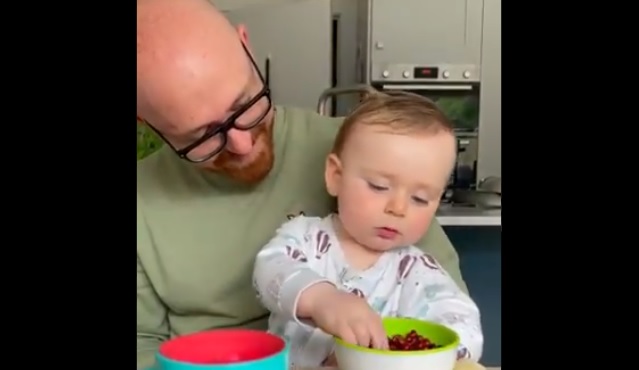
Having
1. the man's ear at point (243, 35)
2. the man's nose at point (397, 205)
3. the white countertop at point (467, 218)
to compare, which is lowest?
the white countertop at point (467, 218)

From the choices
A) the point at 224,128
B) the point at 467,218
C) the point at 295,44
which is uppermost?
the point at 295,44

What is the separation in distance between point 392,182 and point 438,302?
18 cm

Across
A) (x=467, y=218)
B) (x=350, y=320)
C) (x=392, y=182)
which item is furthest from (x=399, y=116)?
(x=467, y=218)

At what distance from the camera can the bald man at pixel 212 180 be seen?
1.17m

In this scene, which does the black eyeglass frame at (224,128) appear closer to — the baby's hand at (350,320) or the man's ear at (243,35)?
the man's ear at (243,35)

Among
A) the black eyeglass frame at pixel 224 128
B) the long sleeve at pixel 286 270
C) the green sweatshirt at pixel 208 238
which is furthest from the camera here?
the green sweatshirt at pixel 208 238

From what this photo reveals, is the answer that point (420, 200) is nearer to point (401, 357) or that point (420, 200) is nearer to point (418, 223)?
point (418, 223)

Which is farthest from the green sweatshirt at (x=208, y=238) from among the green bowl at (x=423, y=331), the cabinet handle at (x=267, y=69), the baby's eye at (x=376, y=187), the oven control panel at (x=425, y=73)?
the cabinet handle at (x=267, y=69)

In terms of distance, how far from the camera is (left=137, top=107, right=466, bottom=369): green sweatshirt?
51.8 inches

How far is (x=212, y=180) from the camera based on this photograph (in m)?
1.36

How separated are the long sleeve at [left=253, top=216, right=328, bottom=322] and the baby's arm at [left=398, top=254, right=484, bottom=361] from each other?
0.15 m

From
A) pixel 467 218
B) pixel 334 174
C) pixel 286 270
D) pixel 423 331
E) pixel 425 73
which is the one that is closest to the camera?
pixel 423 331

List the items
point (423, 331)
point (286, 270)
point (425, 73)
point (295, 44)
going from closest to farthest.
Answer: point (423, 331) → point (286, 270) → point (425, 73) → point (295, 44)
